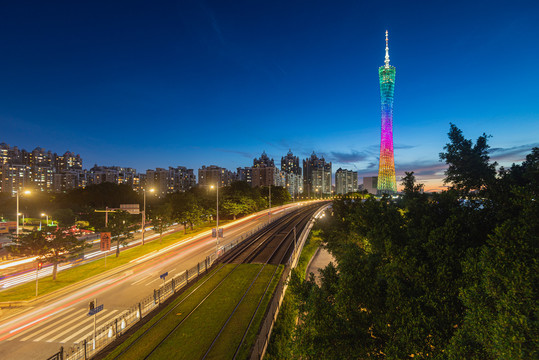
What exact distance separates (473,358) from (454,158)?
12381 mm

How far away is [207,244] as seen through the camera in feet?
131

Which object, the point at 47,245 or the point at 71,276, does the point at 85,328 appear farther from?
the point at 71,276

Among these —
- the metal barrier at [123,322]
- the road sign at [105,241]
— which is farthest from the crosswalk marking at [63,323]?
the road sign at [105,241]

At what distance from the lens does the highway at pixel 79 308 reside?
631 inches

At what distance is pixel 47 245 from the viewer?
24.1m

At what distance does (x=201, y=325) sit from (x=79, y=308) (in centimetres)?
1146

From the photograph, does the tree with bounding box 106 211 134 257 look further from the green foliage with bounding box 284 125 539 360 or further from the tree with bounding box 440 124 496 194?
the tree with bounding box 440 124 496 194

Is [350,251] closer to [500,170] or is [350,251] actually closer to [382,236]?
[382,236]

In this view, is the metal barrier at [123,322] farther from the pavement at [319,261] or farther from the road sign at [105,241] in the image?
the pavement at [319,261]


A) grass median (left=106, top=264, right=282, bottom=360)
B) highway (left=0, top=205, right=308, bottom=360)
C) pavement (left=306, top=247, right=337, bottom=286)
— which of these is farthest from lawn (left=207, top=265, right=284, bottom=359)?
pavement (left=306, top=247, right=337, bottom=286)

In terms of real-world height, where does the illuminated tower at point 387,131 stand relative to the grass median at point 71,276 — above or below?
above

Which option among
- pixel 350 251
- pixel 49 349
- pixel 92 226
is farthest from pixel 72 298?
pixel 92 226

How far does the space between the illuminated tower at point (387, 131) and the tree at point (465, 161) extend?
6666 centimetres

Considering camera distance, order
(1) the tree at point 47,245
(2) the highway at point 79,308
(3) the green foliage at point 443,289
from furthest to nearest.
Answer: (1) the tree at point 47,245 < (2) the highway at point 79,308 < (3) the green foliage at point 443,289
